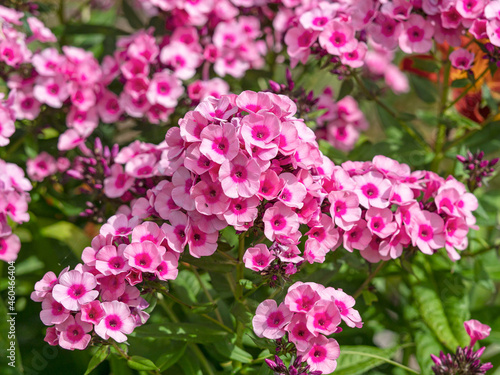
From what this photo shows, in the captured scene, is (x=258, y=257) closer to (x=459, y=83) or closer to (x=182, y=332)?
(x=182, y=332)

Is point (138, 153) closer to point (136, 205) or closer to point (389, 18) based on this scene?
point (136, 205)

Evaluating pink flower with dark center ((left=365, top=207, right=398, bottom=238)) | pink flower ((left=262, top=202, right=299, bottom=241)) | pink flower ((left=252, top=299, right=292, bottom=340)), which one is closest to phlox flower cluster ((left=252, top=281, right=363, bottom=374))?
pink flower ((left=252, top=299, right=292, bottom=340))

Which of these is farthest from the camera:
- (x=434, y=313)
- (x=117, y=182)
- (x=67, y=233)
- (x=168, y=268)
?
(x=67, y=233)

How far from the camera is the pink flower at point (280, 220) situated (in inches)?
49.7

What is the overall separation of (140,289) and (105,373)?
2.74 feet

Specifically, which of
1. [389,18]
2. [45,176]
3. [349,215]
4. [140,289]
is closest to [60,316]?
[140,289]

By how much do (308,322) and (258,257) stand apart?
18 cm

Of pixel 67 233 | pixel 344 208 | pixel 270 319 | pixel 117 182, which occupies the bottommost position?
pixel 67 233

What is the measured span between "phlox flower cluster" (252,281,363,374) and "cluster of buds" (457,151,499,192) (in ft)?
2.14

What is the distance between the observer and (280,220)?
128cm

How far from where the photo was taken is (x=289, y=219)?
4.17 feet

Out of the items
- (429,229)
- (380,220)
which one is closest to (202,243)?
(380,220)

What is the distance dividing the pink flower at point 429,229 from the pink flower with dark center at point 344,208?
0.17m

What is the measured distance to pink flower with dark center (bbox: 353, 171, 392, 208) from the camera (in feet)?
4.57
